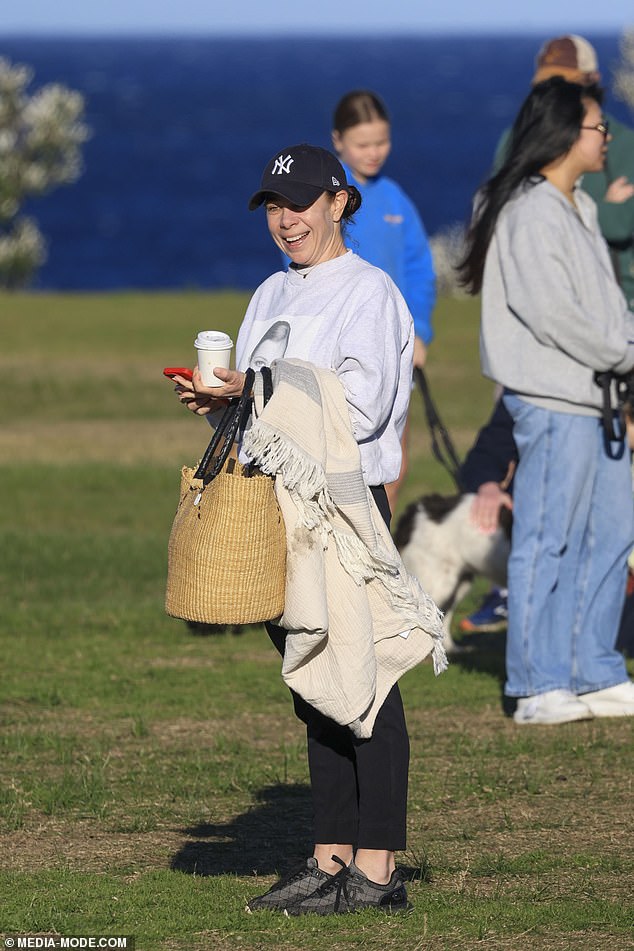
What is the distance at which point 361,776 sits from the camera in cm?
473

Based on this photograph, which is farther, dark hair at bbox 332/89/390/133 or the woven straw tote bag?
dark hair at bbox 332/89/390/133

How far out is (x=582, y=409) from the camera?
23.4ft

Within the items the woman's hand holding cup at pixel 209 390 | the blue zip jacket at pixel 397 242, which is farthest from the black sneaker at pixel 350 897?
the blue zip jacket at pixel 397 242

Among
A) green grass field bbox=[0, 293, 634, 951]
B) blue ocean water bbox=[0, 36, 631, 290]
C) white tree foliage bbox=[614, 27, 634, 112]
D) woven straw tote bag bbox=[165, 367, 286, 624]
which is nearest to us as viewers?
woven straw tote bag bbox=[165, 367, 286, 624]

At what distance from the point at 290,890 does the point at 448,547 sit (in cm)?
450

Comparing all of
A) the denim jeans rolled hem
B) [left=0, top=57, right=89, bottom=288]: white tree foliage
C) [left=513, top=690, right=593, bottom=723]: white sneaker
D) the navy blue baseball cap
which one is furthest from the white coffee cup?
[left=0, top=57, right=89, bottom=288]: white tree foliage

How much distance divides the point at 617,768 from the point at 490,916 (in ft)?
6.35

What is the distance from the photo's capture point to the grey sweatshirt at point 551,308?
6977mm

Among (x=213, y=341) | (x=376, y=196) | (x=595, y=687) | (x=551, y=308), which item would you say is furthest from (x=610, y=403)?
(x=213, y=341)

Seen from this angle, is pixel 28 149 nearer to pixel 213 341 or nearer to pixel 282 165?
pixel 282 165

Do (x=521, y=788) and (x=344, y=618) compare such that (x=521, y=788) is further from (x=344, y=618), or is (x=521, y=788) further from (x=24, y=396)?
(x=24, y=396)

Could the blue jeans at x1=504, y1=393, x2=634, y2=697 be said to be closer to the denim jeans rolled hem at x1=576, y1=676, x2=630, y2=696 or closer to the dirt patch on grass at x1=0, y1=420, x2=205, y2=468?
the denim jeans rolled hem at x1=576, y1=676, x2=630, y2=696

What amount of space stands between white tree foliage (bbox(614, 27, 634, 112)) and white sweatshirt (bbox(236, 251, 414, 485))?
3337cm

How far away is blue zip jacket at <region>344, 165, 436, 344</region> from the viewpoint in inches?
352
